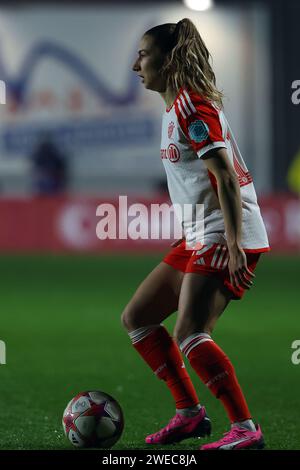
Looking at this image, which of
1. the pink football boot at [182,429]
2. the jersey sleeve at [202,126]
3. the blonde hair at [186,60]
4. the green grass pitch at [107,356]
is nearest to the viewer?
the jersey sleeve at [202,126]

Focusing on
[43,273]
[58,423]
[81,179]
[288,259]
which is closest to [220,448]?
[58,423]

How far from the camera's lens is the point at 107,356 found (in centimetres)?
812

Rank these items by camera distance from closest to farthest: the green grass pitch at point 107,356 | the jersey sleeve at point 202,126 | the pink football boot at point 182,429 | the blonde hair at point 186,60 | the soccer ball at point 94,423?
the jersey sleeve at point 202,126 < the blonde hair at point 186,60 < the soccer ball at point 94,423 < the pink football boot at point 182,429 < the green grass pitch at point 107,356

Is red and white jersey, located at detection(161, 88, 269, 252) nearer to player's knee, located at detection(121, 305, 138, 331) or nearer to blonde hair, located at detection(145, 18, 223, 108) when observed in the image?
blonde hair, located at detection(145, 18, 223, 108)

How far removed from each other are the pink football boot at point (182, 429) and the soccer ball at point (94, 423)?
22 cm

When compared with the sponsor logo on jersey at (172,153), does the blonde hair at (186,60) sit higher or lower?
higher

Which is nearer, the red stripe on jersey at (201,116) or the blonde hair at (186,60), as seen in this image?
the red stripe on jersey at (201,116)

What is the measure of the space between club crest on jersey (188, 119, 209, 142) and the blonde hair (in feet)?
0.49

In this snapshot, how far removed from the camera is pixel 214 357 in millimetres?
4793

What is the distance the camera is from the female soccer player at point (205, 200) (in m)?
4.65

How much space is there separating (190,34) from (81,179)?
19941 millimetres

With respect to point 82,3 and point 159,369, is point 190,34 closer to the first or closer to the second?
point 159,369

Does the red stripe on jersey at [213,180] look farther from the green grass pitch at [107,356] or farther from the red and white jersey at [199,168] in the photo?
the green grass pitch at [107,356]

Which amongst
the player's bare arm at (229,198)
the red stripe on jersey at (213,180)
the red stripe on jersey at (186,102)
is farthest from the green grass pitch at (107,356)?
the red stripe on jersey at (186,102)
